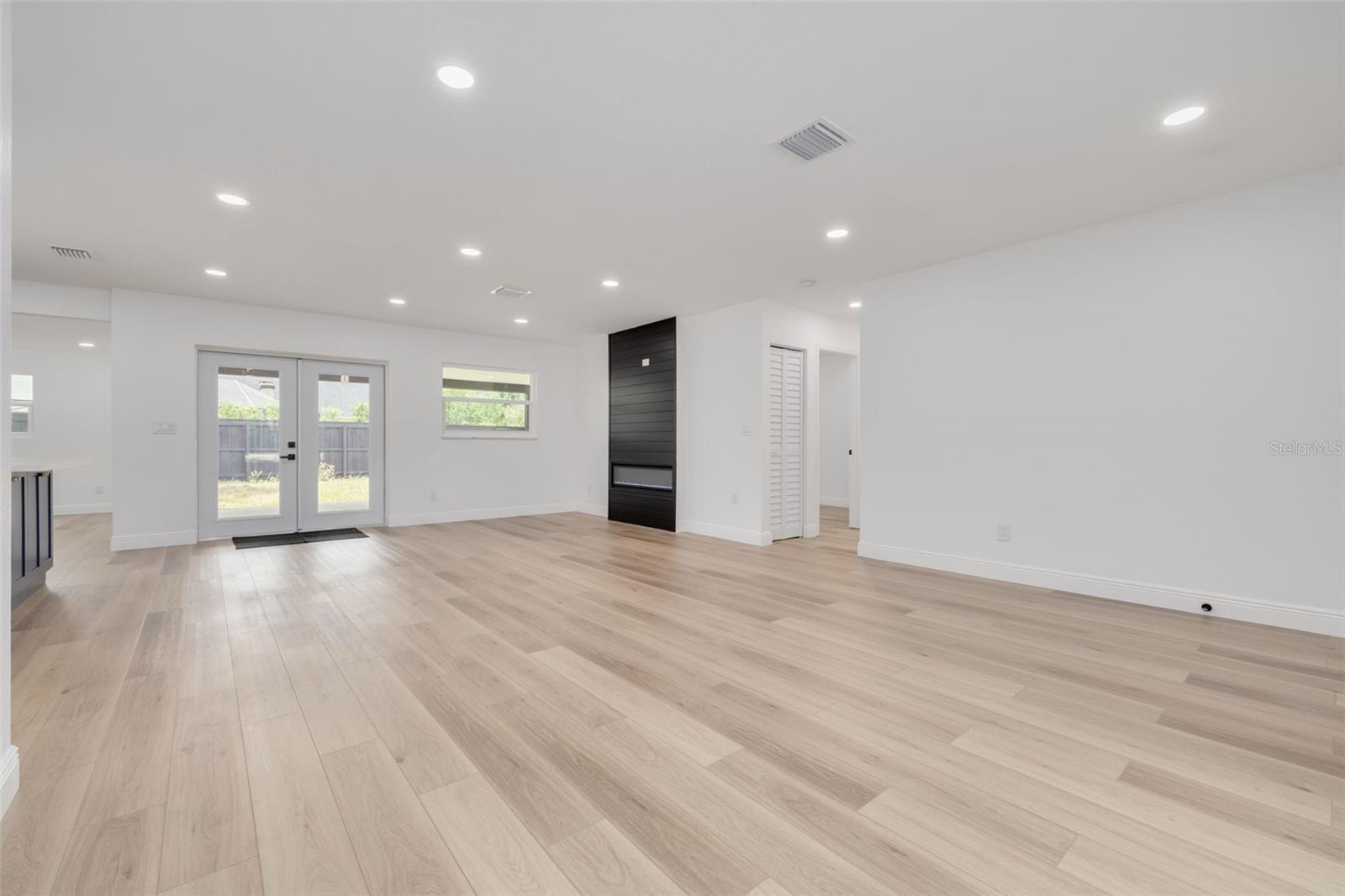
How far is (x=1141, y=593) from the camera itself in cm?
354

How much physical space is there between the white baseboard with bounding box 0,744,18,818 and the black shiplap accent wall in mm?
5290

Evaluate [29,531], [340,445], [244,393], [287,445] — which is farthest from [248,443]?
[29,531]

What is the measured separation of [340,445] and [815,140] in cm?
630

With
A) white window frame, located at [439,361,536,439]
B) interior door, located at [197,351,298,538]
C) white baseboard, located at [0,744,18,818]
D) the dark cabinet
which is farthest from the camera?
white window frame, located at [439,361,536,439]

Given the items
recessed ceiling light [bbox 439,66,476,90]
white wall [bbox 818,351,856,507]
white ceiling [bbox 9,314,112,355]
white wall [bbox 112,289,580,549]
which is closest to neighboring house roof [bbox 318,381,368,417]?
white wall [bbox 112,289,580,549]

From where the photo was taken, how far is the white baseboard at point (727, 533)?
5.63 meters

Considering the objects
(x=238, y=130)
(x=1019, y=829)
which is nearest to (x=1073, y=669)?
(x=1019, y=829)

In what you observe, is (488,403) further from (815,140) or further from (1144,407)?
(1144,407)

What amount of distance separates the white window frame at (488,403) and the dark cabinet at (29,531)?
3.64 metres

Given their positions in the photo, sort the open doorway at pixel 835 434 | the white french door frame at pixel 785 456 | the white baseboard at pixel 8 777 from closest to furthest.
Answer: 1. the white baseboard at pixel 8 777
2. the white french door frame at pixel 785 456
3. the open doorway at pixel 835 434

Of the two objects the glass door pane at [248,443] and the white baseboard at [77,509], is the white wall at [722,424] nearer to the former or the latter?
the glass door pane at [248,443]

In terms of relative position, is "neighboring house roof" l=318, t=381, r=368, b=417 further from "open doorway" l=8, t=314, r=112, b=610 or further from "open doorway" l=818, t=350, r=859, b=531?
"open doorway" l=818, t=350, r=859, b=531

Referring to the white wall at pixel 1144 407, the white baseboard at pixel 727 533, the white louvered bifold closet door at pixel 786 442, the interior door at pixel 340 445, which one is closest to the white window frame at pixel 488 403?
the interior door at pixel 340 445

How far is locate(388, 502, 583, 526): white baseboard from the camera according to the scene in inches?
272
